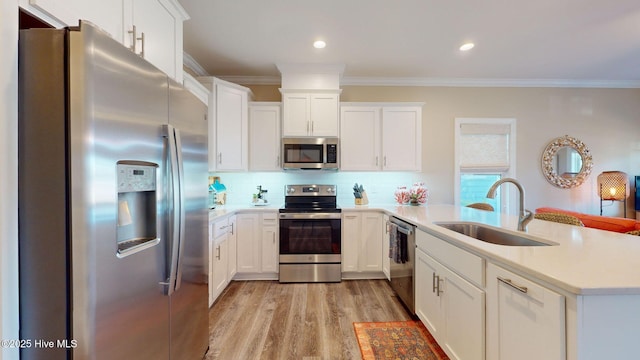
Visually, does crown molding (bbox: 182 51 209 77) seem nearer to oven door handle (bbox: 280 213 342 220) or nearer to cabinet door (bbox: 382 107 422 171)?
oven door handle (bbox: 280 213 342 220)

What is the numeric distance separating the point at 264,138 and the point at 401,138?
5.97 ft

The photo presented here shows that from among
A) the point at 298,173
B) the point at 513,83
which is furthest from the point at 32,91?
the point at 513,83

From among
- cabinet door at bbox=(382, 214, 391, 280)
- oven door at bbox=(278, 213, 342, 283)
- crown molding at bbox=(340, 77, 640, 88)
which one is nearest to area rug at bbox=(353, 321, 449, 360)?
cabinet door at bbox=(382, 214, 391, 280)

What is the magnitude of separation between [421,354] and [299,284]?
5.09ft

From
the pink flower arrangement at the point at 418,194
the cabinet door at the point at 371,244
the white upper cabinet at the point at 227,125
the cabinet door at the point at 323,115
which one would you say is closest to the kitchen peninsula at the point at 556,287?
the cabinet door at the point at 371,244

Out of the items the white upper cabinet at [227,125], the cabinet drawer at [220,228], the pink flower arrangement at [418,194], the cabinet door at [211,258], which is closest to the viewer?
the cabinet door at [211,258]

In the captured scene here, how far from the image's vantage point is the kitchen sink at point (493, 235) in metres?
1.53

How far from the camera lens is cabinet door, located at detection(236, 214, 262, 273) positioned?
10.2 feet

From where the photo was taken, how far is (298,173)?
3.65 meters

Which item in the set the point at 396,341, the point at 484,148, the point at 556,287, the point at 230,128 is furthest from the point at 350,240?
the point at 484,148

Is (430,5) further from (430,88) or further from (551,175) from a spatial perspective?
(551,175)

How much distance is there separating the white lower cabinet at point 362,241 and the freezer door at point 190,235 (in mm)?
1836

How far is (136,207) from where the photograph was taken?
40.8 inches

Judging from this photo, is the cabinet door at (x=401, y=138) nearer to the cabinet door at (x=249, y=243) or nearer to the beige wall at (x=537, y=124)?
the beige wall at (x=537, y=124)
